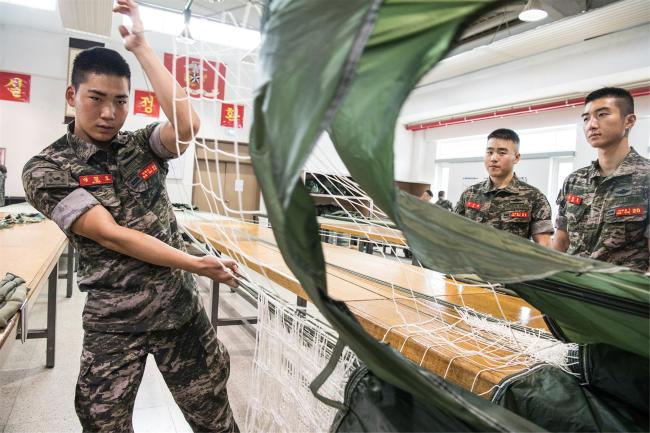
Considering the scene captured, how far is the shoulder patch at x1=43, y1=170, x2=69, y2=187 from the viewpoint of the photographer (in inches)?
46.0

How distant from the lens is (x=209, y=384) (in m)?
1.38

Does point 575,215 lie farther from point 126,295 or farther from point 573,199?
point 126,295

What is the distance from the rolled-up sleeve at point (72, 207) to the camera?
1.13 meters

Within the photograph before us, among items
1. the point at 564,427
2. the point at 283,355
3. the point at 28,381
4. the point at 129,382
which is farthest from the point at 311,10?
the point at 28,381

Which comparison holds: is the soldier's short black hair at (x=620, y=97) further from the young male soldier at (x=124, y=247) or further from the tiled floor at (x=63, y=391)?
the tiled floor at (x=63, y=391)

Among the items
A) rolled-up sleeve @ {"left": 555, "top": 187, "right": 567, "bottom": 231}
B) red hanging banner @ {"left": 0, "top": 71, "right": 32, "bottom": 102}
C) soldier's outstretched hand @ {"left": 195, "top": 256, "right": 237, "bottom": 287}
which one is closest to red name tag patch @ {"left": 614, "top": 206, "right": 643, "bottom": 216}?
rolled-up sleeve @ {"left": 555, "top": 187, "right": 567, "bottom": 231}

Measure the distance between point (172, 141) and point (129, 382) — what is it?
2.51 feet

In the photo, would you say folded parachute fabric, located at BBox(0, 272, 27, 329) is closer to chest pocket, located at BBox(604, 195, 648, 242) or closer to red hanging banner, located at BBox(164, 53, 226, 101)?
red hanging banner, located at BBox(164, 53, 226, 101)

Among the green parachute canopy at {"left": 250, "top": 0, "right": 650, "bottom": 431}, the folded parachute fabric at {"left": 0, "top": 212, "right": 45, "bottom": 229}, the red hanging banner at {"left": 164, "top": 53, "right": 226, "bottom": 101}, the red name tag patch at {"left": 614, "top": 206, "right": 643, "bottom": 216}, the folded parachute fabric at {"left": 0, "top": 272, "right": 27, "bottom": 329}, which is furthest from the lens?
the folded parachute fabric at {"left": 0, "top": 212, "right": 45, "bottom": 229}

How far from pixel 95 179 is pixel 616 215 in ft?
8.04

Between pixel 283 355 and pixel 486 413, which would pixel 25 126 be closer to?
pixel 283 355

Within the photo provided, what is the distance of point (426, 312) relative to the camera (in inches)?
49.4

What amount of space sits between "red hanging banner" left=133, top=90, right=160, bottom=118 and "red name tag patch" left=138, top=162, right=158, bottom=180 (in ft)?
23.8

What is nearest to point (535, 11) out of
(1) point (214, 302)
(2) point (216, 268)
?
(2) point (216, 268)
